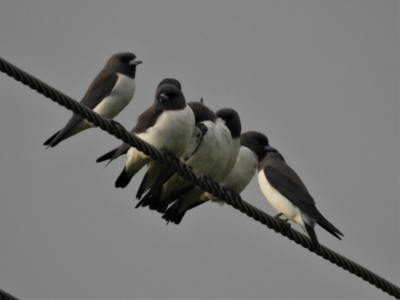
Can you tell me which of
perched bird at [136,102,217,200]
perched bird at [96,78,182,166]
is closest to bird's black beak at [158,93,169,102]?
perched bird at [96,78,182,166]

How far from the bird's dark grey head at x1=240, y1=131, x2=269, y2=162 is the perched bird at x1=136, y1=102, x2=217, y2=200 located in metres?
1.07

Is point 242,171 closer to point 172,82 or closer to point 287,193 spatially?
point 287,193

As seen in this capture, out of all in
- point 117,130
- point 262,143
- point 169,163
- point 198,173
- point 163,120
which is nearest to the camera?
point 117,130


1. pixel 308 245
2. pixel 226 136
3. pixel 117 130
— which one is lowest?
pixel 117 130

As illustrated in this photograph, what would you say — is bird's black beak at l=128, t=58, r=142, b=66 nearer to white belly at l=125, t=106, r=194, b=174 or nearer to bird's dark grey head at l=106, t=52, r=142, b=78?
bird's dark grey head at l=106, t=52, r=142, b=78

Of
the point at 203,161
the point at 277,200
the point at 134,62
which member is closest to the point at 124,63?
the point at 134,62

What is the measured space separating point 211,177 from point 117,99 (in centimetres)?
147

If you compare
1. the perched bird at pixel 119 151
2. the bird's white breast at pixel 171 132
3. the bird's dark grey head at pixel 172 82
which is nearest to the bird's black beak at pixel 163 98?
the bird's white breast at pixel 171 132

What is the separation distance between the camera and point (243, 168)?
13031 mm

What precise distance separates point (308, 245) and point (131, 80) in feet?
10.4

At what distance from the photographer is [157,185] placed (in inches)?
447

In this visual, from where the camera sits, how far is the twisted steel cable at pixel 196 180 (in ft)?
27.3

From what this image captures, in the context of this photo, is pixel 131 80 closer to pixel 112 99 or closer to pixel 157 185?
pixel 112 99

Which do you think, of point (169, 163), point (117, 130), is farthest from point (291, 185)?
point (117, 130)
